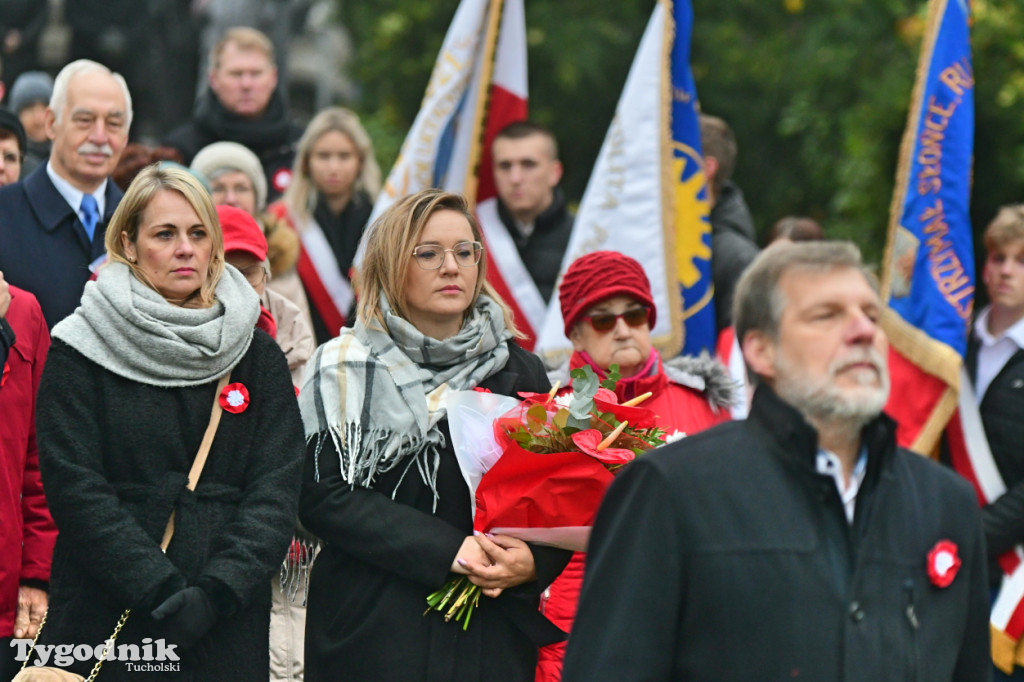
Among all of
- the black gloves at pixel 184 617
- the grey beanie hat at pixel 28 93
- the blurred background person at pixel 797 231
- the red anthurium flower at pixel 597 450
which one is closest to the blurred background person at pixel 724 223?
the blurred background person at pixel 797 231

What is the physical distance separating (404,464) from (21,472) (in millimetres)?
1318

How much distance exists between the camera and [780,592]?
10.2ft

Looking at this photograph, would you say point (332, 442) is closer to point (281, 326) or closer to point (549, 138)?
point (281, 326)

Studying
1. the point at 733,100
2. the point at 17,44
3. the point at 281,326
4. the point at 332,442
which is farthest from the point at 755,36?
the point at 332,442

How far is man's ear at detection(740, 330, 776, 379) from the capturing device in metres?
3.34

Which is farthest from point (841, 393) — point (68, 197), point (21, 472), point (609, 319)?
point (68, 197)

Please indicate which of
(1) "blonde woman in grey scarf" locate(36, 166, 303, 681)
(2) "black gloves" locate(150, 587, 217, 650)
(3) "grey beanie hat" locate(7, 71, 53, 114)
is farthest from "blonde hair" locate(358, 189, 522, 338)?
(3) "grey beanie hat" locate(7, 71, 53, 114)

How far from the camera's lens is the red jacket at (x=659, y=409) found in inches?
195

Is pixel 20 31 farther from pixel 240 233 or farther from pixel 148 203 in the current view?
pixel 148 203

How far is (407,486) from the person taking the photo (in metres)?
4.55

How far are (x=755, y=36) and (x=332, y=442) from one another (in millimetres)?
12428

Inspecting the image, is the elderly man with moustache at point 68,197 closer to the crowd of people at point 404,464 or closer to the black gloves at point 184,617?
the crowd of people at point 404,464

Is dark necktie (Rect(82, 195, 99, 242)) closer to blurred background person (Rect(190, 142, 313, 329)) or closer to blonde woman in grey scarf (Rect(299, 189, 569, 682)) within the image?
blurred background person (Rect(190, 142, 313, 329))

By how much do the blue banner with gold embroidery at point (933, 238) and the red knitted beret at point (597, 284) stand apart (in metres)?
1.95
